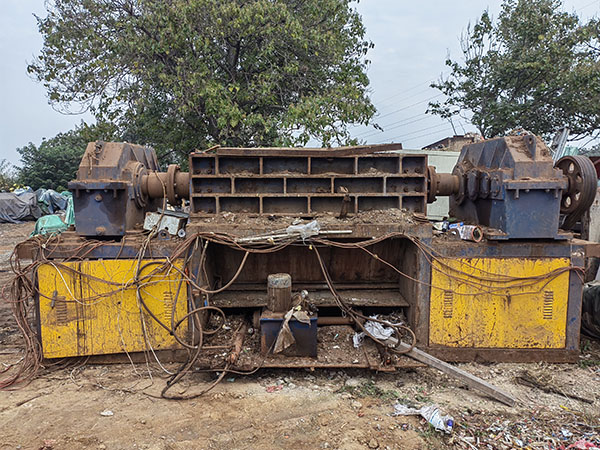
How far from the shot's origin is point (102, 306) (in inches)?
154

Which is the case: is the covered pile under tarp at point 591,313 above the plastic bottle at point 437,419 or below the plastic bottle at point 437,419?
above

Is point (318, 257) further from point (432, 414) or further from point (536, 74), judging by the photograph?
point (536, 74)

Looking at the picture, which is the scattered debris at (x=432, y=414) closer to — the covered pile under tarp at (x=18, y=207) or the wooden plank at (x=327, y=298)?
the wooden plank at (x=327, y=298)

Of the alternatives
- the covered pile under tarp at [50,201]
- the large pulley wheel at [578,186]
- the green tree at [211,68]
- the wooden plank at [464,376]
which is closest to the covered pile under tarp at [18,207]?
the covered pile under tarp at [50,201]

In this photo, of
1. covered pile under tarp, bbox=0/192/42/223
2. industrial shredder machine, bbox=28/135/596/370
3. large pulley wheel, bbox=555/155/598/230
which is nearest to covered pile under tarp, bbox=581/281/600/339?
industrial shredder machine, bbox=28/135/596/370

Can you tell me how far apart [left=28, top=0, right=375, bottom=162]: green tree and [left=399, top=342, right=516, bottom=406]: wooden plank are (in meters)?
6.33

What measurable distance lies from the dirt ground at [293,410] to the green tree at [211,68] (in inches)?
251

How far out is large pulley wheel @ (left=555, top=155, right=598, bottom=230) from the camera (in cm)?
400

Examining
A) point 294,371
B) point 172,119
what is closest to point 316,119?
point 172,119

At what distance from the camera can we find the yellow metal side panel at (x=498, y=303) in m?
3.98

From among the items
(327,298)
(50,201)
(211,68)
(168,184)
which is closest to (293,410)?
(327,298)

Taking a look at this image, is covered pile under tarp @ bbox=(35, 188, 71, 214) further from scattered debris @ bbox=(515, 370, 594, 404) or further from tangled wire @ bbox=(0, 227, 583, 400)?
scattered debris @ bbox=(515, 370, 594, 404)

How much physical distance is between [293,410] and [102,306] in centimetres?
205

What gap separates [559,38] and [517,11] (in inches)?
66.2
